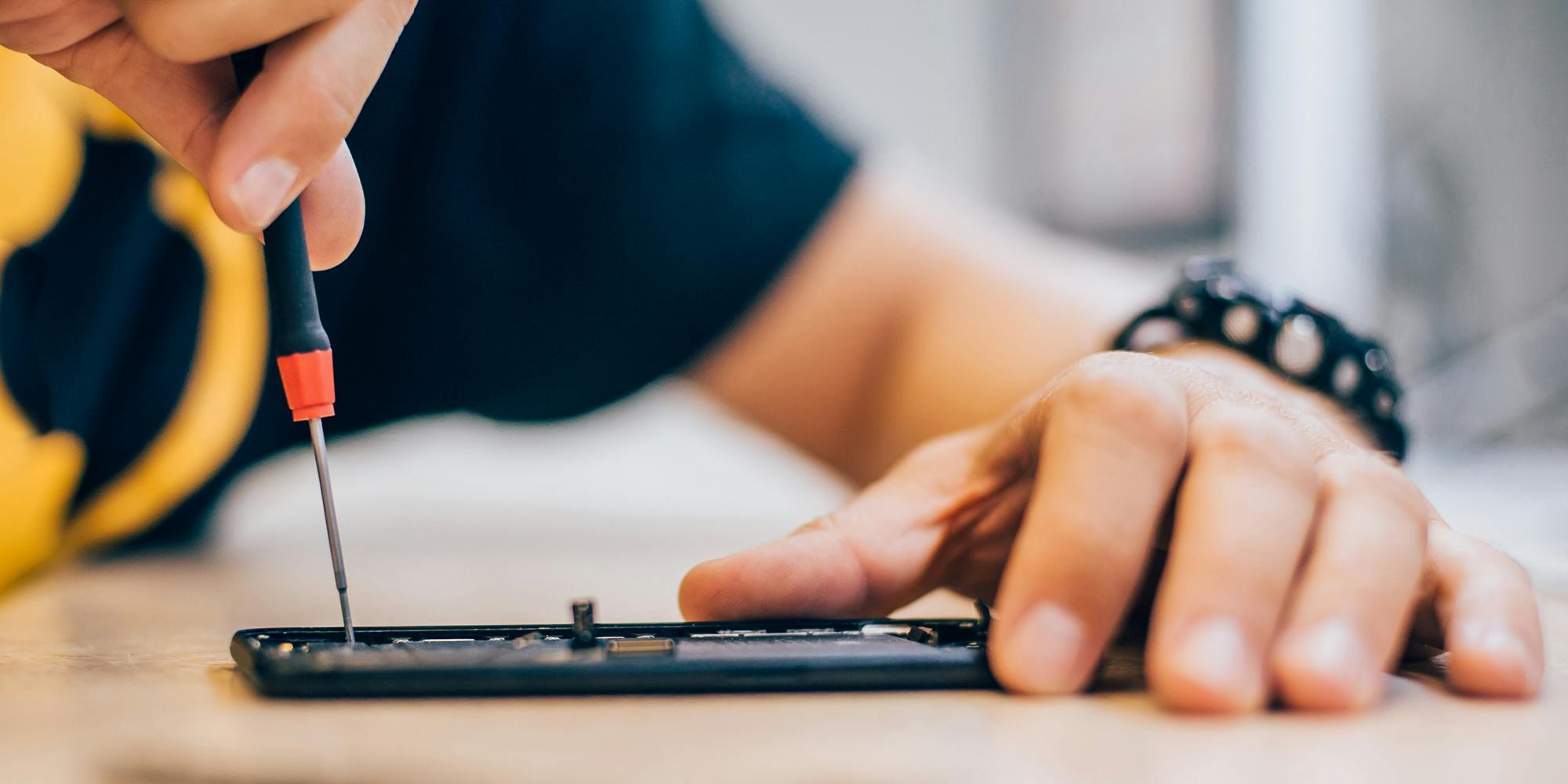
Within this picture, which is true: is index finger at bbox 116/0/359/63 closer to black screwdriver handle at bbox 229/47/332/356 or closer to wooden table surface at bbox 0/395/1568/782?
black screwdriver handle at bbox 229/47/332/356

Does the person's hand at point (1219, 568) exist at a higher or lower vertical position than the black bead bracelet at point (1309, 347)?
lower

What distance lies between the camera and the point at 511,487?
1.50m

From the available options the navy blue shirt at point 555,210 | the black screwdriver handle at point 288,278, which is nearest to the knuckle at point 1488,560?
the black screwdriver handle at point 288,278

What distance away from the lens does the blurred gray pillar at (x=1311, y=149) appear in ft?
5.35

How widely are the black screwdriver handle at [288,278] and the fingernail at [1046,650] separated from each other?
22cm

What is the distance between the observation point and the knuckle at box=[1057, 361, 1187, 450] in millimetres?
268

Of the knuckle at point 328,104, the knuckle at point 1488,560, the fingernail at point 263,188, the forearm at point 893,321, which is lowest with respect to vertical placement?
the knuckle at point 1488,560

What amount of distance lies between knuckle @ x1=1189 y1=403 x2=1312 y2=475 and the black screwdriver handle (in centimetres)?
26

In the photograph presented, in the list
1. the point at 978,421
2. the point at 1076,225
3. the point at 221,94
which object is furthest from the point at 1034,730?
the point at 1076,225

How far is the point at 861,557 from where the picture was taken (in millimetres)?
339

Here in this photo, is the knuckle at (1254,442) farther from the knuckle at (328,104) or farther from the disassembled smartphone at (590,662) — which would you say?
the knuckle at (328,104)

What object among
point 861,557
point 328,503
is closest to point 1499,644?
point 861,557

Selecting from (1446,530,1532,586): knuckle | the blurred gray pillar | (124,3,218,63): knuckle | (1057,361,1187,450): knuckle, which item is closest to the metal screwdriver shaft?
(124,3,218,63): knuckle

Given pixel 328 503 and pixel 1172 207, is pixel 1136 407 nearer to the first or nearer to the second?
pixel 328 503
